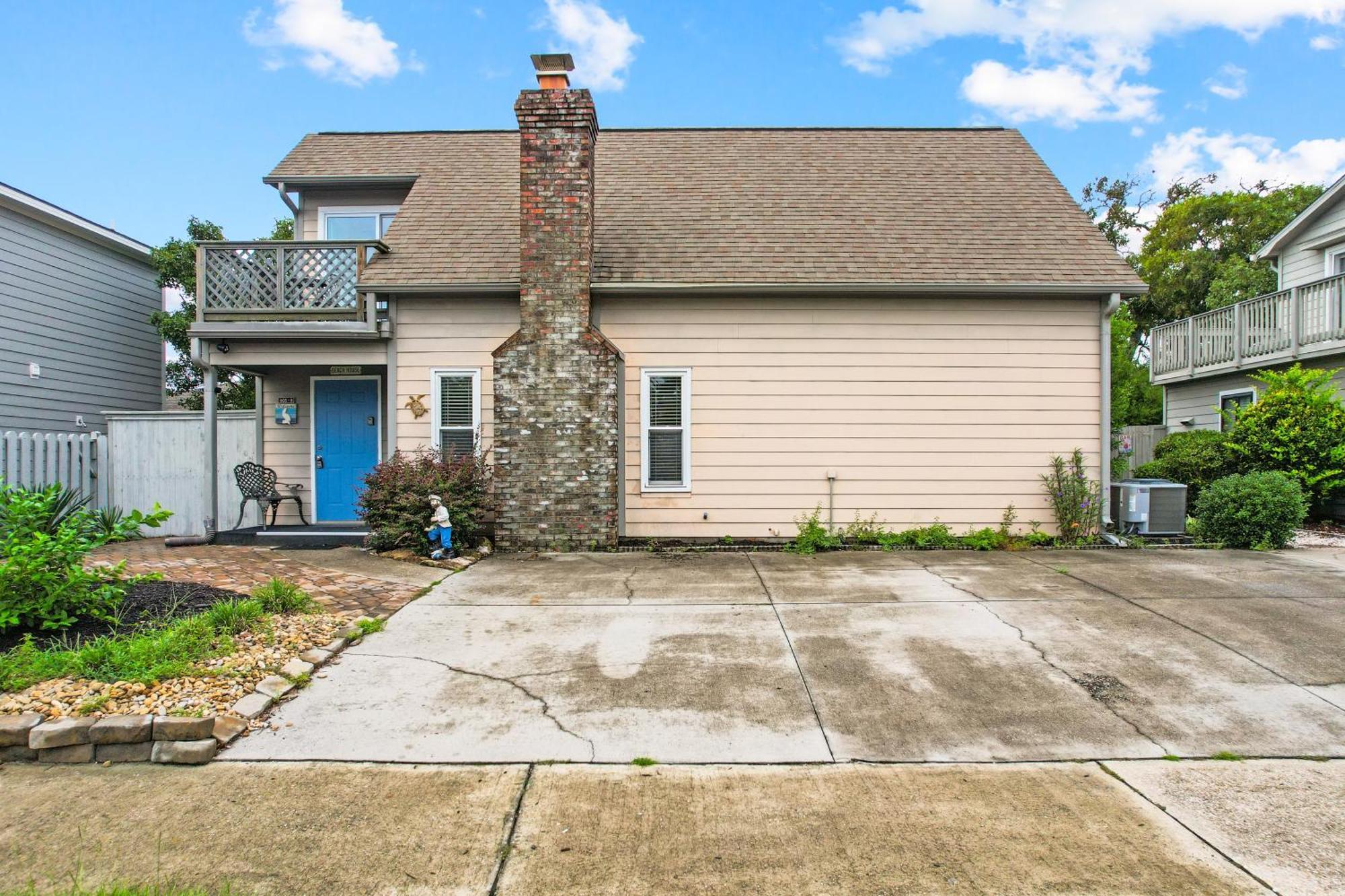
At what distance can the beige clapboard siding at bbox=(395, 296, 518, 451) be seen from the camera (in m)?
10.0

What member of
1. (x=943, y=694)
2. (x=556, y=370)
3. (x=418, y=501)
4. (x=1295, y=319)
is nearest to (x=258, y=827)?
(x=943, y=694)

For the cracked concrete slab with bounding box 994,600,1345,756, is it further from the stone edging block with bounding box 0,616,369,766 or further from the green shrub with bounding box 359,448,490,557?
the green shrub with bounding box 359,448,490,557

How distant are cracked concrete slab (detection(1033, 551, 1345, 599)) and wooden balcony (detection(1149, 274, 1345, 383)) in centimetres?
784

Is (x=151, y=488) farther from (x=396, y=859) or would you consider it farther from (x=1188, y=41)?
(x=1188, y=41)

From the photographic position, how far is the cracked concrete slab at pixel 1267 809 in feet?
9.39

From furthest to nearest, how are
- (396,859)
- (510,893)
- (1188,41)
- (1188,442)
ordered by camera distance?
(1188,41) → (1188,442) → (396,859) → (510,893)

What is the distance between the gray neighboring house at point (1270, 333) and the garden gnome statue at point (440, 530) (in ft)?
44.7

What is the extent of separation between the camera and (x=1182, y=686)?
15.5 feet

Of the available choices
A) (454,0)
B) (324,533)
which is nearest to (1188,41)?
(454,0)

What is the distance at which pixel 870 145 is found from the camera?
42.3ft

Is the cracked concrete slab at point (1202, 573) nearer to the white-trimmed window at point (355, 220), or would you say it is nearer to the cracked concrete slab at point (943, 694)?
the cracked concrete slab at point (943, 694)

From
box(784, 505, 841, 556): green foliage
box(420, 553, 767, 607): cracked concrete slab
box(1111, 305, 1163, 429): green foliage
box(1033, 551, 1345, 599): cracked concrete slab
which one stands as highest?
box(1111, 305, 1163, 429): green foliage

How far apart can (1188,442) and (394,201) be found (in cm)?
1432

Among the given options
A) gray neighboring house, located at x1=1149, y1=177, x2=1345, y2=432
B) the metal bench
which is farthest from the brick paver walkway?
gray neighboring house, located at x1=1149, y1=177, x2=1345, y2=432
